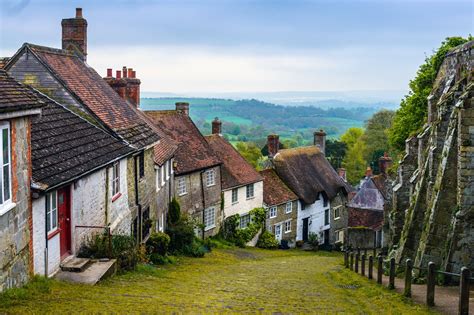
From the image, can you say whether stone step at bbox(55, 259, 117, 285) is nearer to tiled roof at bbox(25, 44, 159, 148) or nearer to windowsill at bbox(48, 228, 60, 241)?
windowsill at bbox(48, 228, 60, 241)

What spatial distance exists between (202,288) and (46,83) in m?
9.84

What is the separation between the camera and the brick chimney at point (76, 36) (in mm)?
25922

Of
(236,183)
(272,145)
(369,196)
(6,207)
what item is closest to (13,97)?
(6,207)

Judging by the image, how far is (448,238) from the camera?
16.1m

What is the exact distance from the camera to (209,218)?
36062mm

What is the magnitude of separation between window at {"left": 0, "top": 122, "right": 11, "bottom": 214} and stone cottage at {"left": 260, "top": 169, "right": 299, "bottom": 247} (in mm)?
30760

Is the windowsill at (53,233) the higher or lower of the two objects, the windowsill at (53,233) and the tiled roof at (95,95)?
the lower

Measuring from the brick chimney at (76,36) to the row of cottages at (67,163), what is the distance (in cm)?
4

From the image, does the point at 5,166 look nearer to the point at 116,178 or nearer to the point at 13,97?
the point at 13,97

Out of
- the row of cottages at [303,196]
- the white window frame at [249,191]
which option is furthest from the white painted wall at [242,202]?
the row of cottages at [303,196]

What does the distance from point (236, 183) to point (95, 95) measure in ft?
57.6

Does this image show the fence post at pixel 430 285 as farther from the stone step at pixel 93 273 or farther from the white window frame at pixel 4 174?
the white window frame at pixel 4 174

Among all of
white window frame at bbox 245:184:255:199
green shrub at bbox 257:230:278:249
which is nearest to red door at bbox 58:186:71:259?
white window frame at bbox 245:184:255:199

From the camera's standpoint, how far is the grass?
11.0 meters
